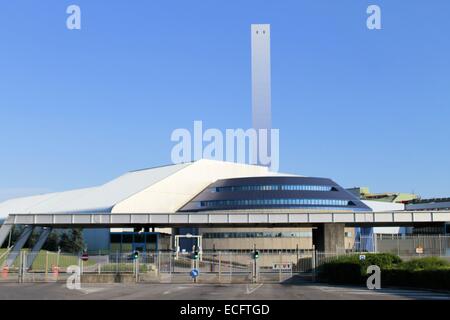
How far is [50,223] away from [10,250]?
483cm

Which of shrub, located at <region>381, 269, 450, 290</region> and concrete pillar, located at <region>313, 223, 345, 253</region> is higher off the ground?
concrete pillar, located at <region>313, 223, 345, 253</region>

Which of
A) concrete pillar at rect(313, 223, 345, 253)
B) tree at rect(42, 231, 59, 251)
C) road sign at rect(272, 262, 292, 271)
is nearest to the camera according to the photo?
road sign at rect(272, 262, 292, 271)

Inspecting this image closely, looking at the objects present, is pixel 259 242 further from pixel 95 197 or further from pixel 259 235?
pixel 95 197

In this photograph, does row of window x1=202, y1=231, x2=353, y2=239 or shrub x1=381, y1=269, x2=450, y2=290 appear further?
row of window x1=202, y1=231, x2=353, y2=239

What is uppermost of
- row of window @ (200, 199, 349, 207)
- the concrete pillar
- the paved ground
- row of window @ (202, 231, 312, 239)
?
row of window @ (200, 199, 349, 207)

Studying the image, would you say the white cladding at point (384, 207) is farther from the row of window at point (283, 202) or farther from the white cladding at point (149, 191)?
the white cladding at point (149, 191)

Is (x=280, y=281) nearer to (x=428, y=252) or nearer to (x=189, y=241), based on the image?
(x=428, y=252)

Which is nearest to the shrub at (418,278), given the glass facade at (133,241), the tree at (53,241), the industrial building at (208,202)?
the industrial building at (208,202)

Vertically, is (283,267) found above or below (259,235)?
below

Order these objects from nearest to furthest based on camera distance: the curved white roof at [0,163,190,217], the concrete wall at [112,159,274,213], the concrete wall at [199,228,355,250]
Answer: the concrete wall at [199,228,355,250], the concrete wall at [112,159,274,213], the curved white roof at [0,163,190,217]

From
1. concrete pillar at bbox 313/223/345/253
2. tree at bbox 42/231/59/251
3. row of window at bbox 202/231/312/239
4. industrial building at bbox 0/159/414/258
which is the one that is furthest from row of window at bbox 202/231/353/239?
concrete pillar at bbox 313/223/345/253

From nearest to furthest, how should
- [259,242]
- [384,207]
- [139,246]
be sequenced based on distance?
[139,246] < [259,242] < [384,207]

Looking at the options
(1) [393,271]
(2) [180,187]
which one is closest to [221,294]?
(1) [393,271]

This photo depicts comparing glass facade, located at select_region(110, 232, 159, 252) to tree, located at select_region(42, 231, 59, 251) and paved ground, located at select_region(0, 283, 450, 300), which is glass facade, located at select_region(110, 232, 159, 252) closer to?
tree, located at select_region(42, 231, 59, 251)
